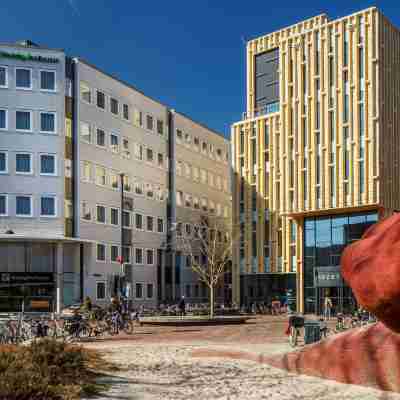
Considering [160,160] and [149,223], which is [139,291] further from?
[160,160]

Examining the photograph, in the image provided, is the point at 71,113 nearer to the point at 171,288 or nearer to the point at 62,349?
the point at 171,288

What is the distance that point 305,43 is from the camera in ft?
164

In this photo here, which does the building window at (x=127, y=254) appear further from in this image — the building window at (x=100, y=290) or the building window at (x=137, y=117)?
the building window at (x=137, y=117)

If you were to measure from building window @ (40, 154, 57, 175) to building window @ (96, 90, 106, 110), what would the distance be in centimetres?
700

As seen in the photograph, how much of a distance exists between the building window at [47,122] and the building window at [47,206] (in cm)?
505

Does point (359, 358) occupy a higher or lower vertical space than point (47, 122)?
lower

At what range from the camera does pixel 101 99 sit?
5825cm

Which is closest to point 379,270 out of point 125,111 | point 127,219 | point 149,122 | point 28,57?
point 28,57

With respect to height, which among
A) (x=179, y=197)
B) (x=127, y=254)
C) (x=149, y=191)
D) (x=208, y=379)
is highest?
(x=149, y=191)

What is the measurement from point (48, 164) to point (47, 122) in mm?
3173

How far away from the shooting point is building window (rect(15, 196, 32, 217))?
5203 centimetres

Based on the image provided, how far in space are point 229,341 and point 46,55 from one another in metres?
35.1

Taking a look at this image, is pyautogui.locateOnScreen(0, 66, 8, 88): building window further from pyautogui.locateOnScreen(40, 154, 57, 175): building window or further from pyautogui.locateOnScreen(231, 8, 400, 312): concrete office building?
pyautogui.locateOnScreen(231, 8, 400, 312): concrete office building

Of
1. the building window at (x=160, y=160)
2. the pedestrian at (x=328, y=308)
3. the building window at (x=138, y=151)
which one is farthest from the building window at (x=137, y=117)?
the pedestrian at (x=328, y=308)
